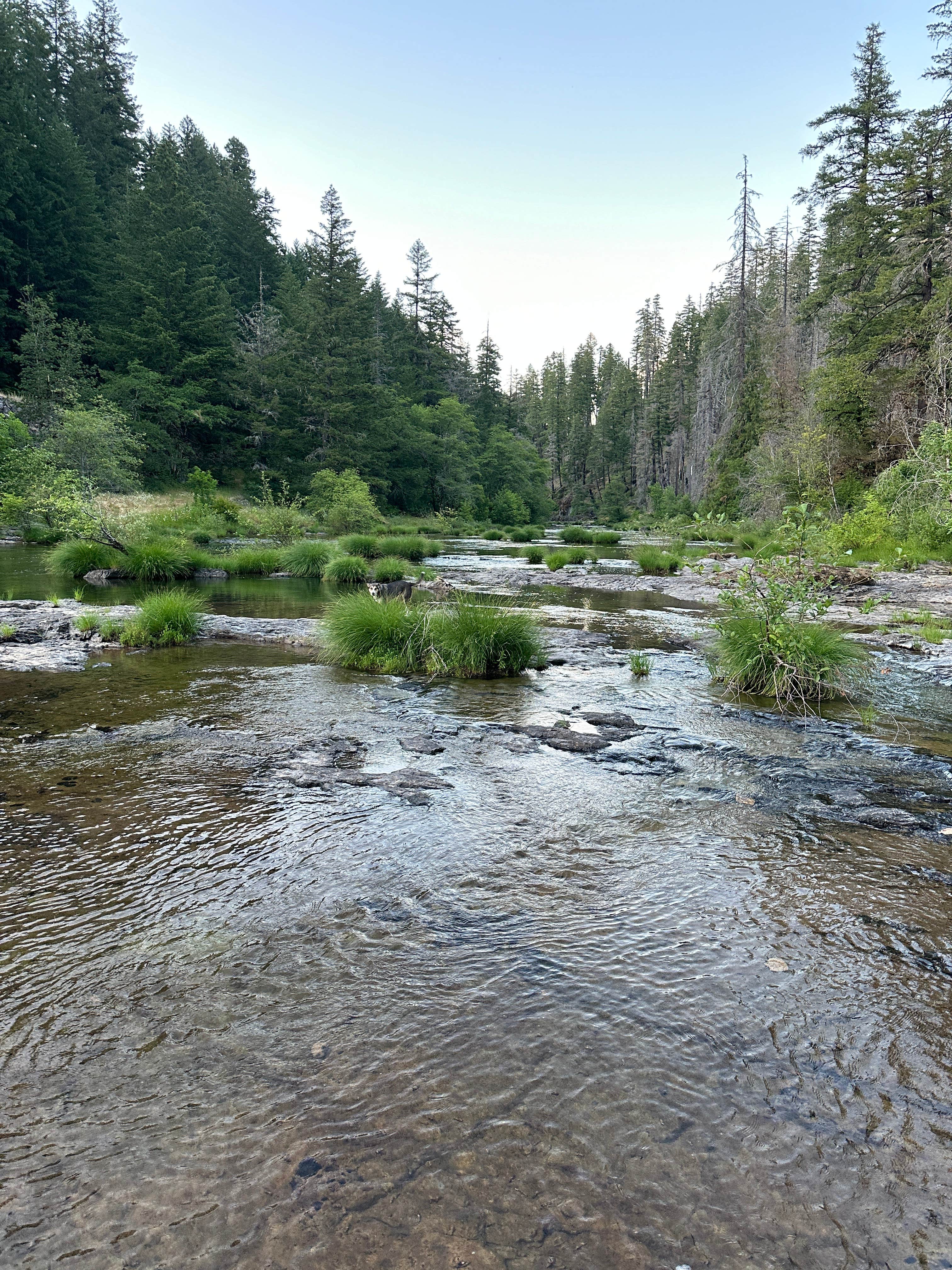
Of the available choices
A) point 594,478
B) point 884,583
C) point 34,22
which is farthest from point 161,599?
point 594,478

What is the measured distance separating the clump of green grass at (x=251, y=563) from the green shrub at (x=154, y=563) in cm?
176

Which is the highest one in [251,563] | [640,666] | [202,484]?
[202,484]

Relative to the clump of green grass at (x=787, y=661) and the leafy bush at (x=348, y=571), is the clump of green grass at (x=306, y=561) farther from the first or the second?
the clump of green grass at (x=787, y=661)

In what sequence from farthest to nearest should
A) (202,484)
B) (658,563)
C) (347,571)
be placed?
(202,484) < (658,563) < (347,571)

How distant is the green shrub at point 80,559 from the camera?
16578 mm

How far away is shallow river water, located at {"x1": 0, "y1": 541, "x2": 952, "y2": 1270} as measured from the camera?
5.39 ft

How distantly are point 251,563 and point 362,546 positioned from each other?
4545 millimetres

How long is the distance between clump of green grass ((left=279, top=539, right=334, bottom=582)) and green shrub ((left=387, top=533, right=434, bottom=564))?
443cm

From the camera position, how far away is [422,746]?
5.59m

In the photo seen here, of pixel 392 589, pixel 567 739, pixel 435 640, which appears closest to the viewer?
pixel 567 739

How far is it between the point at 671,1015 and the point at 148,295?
4772cm

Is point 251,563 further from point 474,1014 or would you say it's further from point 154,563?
point 474,1014

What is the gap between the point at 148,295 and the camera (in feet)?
130

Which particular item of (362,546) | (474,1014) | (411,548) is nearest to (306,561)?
(362,546)
